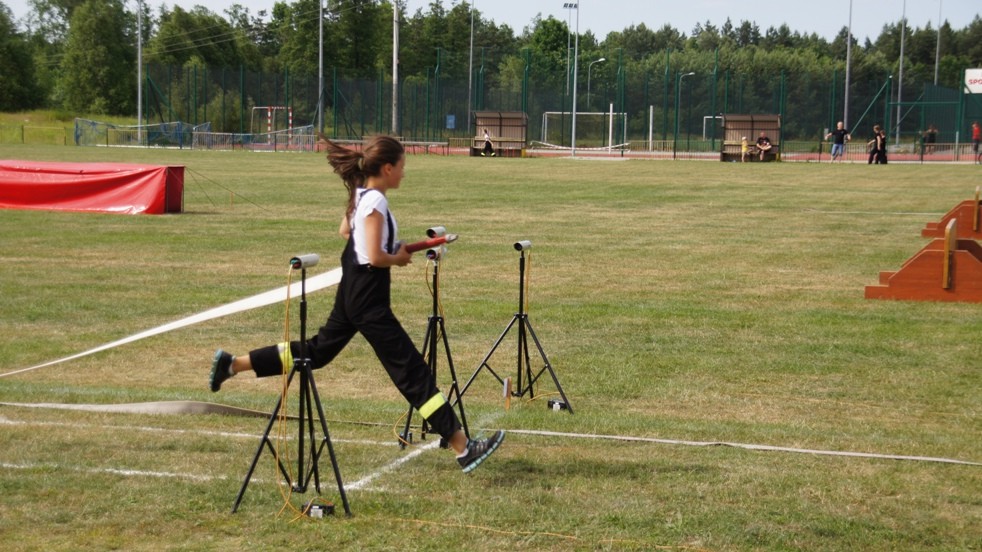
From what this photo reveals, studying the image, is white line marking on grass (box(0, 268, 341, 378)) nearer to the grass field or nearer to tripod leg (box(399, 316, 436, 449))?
the grass field

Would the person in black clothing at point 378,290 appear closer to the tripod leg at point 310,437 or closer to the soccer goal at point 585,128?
the tripod leg at point 310,437

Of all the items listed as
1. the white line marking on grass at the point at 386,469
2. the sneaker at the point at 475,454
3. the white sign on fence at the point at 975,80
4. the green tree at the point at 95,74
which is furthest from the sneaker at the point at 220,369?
the green tree at the point at 95,74

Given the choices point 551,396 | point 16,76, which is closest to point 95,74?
point 16,76

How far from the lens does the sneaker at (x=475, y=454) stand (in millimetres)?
6438

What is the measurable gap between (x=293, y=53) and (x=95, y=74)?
62.7 feet

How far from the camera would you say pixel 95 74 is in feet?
332

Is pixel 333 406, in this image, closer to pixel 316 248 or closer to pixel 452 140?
pixel 316 248

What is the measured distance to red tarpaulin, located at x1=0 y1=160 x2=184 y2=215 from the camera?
930 inches

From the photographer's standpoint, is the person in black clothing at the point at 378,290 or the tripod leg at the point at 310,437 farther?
the person in black clothing at the point at 378,290

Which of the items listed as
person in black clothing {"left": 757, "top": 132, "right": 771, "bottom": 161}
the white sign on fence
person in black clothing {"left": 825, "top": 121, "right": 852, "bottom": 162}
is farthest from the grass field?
the white sign on fence

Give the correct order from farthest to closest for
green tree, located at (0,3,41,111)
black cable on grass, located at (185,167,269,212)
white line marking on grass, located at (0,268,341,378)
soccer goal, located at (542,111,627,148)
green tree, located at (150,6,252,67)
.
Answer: green tree, located at (150,6,252,67), green tree, located at (0,3,41,111), soccer goal, located at (542,111,627,148), black cable on grass, located at (185,167,269,212), white line marking on grass, located at (0,268,341,378)

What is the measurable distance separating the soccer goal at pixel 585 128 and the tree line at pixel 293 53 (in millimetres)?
1822

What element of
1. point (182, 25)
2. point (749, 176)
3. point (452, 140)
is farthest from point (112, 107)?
point (749, 176)

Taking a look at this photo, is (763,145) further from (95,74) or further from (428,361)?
(95,74)
